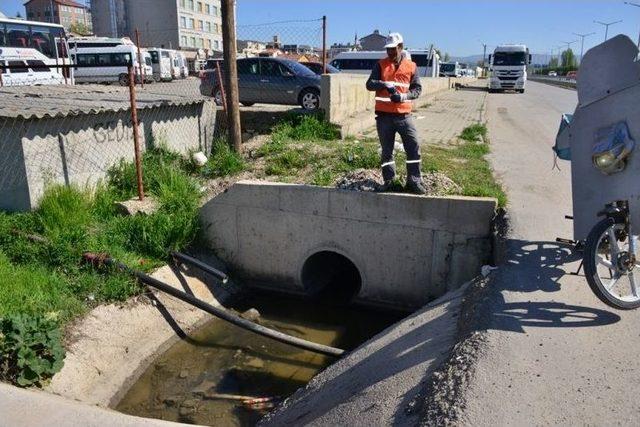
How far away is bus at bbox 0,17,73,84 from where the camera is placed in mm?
18047

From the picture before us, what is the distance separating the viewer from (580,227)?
436cm

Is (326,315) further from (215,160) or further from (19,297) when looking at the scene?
(19,297)

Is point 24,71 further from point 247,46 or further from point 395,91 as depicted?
point 247,46

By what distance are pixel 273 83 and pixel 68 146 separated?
609cm

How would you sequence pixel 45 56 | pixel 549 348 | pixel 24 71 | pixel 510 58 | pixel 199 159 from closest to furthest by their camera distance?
1. pixel 549 348
2. pixel 199 159
3. pixel 24 71
4. pixel 45 56
5. pixel 510 58

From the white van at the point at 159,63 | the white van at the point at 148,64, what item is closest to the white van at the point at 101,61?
the white van at the point at 148,64

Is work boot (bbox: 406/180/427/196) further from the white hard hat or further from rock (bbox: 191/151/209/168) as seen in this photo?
rock (bbox: 191/151/209/168)

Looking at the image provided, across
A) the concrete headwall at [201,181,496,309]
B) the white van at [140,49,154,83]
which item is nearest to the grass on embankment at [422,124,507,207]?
the concrete headwall at [201,181,496,309]

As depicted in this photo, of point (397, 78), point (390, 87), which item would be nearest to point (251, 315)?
point (390, 87)

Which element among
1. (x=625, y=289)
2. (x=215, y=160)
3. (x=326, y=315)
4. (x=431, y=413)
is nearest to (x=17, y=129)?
(x=215, y=160)

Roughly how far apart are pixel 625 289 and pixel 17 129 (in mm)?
7026

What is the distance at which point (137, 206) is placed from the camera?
7.79 metres

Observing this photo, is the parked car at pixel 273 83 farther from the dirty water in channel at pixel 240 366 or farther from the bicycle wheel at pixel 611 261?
the bicycle wheel at pixel 611 261

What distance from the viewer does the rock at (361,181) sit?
7331 millimetres
